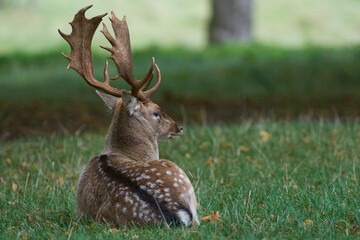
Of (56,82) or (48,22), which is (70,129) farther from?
(48,22)

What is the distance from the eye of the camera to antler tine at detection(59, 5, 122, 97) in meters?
5.90

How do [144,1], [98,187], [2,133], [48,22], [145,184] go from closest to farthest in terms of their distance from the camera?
[145,184] → [98,187] → [2,133] → [48,22] → [144,1]

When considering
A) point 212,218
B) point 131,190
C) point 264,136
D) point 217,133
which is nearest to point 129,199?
point 131,190

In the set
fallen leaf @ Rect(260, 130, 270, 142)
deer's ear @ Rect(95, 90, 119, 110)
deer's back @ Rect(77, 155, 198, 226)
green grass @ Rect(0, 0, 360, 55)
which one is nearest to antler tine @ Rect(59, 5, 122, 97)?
deer's ear @ Rect(95, 90, 119, 110)

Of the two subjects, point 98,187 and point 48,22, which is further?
point 48,22

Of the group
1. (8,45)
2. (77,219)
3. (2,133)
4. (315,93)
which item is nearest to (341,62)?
(315,93)

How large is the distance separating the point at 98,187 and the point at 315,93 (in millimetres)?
8509

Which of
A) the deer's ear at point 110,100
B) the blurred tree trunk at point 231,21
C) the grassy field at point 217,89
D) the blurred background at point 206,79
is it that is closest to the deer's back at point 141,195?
the deer's ear at point 110,100

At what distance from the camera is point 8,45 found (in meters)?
21.6

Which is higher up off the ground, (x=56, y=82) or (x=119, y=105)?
(x=119, y=105)

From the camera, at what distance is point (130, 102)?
566 centimetres

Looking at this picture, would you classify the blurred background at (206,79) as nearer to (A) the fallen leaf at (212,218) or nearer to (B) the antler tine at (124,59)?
(B) the antler tine at (124,59)

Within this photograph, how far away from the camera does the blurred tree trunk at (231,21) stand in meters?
17.8

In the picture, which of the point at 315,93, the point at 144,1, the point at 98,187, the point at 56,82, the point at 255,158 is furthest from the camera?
the point at 144,1
